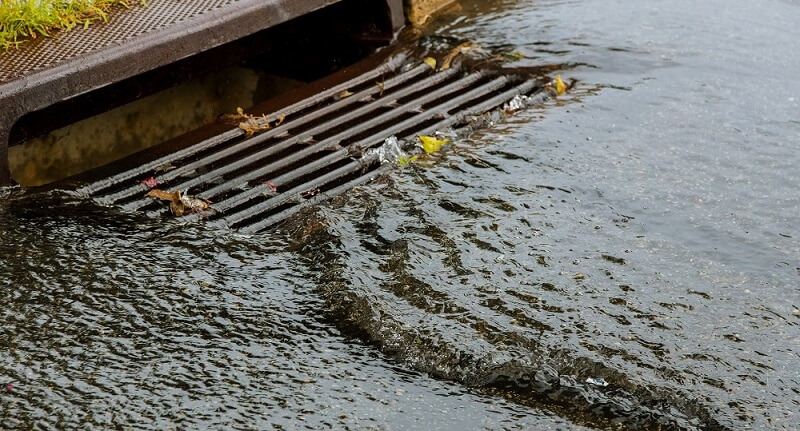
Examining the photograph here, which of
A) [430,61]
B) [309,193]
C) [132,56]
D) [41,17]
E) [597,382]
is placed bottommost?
[597,382]

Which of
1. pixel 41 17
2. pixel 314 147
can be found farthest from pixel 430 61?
pixel 41 17

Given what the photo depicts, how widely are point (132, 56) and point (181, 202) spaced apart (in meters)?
0.69

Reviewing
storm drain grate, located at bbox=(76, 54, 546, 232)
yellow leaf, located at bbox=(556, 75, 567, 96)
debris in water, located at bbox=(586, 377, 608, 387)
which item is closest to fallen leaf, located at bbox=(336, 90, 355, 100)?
storm drain grate, located at bbox=(76, 54, 546, 232)

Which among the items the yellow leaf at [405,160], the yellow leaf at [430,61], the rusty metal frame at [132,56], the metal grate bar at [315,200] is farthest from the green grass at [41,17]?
the yellow leaf at [430,61]

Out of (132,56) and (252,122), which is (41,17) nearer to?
(132,56)

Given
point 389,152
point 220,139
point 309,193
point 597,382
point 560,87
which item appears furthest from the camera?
point 560,87

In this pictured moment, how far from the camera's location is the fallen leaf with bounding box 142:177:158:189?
12.8 ft

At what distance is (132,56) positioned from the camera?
3.95 meters

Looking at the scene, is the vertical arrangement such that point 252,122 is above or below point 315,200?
above

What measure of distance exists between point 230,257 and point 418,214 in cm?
72

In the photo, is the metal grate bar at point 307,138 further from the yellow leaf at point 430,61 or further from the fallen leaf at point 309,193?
the fallen leaf at point 309,193

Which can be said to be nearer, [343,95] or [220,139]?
[220,139]

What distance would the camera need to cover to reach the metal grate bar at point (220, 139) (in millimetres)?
3867

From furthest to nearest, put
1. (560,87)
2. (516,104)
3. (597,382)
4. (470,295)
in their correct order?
(560,87) → (516,104) → (470,295) → (597,382)
